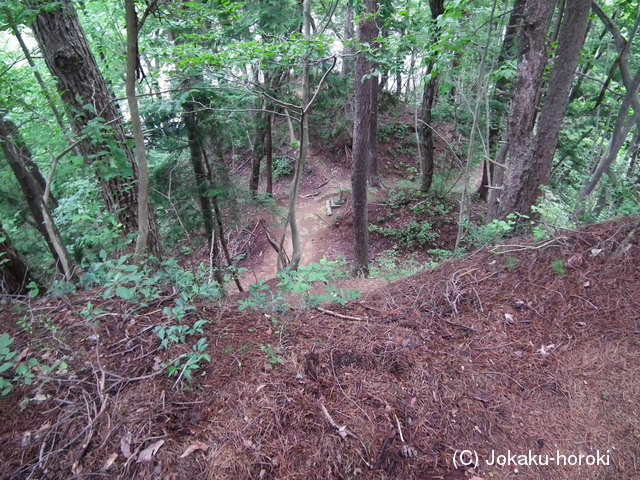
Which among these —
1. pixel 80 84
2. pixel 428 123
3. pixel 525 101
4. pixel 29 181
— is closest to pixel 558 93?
pixel 525 101

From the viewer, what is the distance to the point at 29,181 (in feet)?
25.4

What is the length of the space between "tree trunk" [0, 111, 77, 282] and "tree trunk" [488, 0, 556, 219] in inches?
243

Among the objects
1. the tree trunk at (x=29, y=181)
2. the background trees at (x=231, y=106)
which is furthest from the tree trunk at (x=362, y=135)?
the tree trunk at (x=29, y=181)

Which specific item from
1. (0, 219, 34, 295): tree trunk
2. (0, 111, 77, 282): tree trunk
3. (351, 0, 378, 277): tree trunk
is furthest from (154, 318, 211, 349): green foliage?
(351, 0, 378, 277): tree trunk

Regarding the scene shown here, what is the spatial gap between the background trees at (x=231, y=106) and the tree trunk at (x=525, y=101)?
0.02 metres

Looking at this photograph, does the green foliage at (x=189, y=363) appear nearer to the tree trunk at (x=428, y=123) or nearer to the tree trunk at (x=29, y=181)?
the tree trunk at (x=29, y=181)

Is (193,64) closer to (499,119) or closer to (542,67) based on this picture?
(542,67)

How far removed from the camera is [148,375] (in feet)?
7.30

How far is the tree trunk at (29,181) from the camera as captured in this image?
443 centimetres

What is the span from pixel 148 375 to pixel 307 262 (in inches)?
379

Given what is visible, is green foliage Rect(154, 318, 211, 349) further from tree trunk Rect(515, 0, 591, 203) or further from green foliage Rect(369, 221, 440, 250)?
green foliage Rect(369, 221, 440, 250)

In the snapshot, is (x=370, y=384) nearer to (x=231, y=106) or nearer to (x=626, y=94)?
(x=231, y=106)

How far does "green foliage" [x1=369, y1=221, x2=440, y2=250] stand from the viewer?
11211 mm

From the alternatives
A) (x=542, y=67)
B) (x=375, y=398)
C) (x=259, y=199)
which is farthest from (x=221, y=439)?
(x=259, y=199)
